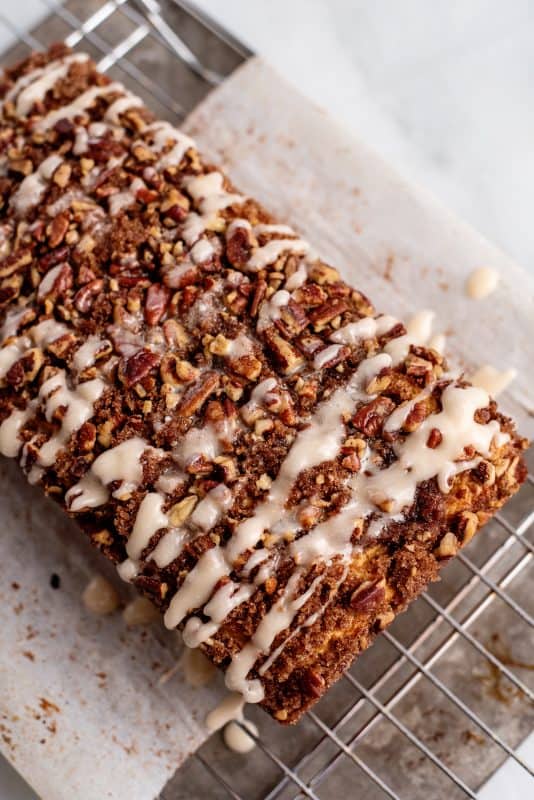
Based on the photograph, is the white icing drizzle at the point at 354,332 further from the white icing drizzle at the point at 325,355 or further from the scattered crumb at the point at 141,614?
the scattered crumb at the point at 141,614

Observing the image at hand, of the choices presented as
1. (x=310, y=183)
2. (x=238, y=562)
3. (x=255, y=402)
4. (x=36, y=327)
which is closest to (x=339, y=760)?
(x=238, y=562)

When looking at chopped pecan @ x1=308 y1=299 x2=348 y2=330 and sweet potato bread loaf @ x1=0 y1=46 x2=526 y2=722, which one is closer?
sweet potato bread loaf @ x1=0 y1=46 x2=526 y2=722

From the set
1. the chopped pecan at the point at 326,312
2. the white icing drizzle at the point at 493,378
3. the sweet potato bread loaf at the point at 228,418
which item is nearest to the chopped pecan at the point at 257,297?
the sweet potato bread loaf at the point at 228,418

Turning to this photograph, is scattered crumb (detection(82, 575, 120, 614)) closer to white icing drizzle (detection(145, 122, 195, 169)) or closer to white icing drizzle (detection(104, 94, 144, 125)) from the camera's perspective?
white icing drizzle (detection(145, 122, 195, 169))

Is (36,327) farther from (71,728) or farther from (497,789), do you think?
(497,789)

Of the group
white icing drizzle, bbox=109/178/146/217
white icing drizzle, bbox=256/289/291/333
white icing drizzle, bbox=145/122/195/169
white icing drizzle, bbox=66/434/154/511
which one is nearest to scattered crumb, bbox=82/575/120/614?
white icing drizzle, bbox=66/434/154/511

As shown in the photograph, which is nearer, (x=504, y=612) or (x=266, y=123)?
(x=504, y=612)
